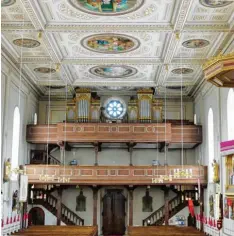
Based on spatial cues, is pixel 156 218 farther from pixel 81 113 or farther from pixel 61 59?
pixel 61 59

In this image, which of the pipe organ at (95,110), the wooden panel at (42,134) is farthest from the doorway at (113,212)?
the wooden panel at (42,134)

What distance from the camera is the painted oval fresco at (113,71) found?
22250 millimetres

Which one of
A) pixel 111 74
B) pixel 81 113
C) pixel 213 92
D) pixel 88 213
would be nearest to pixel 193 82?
pixel 213 92

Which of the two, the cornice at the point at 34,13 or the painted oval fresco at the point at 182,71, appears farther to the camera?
the painted oval fresco at the point at 182,71

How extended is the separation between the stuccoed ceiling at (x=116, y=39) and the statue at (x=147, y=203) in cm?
828

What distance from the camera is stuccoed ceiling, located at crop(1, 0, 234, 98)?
45.7 feet

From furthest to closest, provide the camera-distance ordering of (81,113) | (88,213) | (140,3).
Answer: (88,213) < (81,113) < (140,3)

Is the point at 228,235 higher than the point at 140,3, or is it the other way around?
the point at 140,3

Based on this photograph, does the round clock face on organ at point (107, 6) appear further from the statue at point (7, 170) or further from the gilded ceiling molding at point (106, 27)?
the statue at point (7, 170)

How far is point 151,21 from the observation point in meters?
15.1

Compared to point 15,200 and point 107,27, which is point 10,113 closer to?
point 15,200

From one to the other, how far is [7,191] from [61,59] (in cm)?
748

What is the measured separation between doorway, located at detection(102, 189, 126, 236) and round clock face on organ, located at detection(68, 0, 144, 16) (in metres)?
16.8

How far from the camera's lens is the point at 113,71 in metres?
23.1
